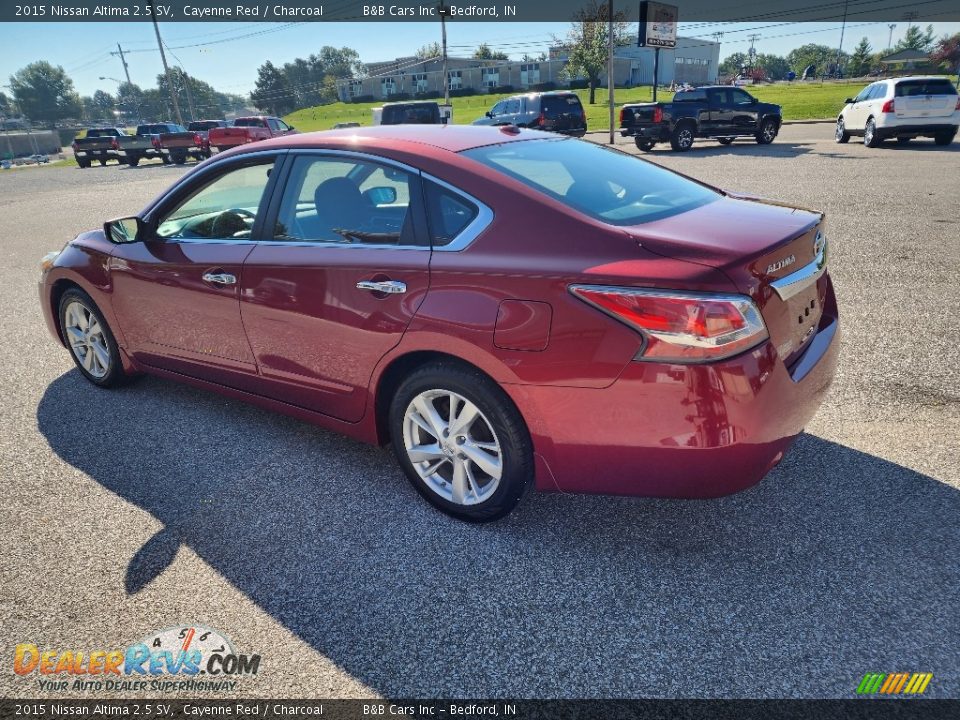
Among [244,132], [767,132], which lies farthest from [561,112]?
[244,132]

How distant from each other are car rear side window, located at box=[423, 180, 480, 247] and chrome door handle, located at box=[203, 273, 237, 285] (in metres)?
1.22

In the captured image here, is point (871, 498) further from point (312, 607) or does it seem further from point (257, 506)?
point (257, 506)

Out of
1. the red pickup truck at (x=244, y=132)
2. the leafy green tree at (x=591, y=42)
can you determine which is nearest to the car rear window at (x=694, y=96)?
the red pickup truck at (x=244, y=132)

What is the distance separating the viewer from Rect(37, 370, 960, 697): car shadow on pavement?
2.10 meters

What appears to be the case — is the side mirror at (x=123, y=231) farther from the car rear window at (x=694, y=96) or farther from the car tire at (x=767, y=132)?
the car tire at (x=767, y=132)

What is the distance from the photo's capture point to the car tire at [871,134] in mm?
16850

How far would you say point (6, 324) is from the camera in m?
6.24

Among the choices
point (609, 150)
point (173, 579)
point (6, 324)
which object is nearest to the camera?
point (173, 579)

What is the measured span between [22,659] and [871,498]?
135 inches

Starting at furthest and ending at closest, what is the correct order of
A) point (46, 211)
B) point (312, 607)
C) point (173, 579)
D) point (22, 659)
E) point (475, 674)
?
point (46, 211), point (173, 579), point (312, 607), point (22, 659), point (475, 674)

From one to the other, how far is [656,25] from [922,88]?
1655 centimetres

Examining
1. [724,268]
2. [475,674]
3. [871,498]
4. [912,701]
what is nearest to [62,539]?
[475,674]

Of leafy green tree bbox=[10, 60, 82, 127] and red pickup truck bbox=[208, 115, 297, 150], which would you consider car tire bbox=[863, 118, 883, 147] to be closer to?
red pickup truck bbox=[208, 115, 297, 150]

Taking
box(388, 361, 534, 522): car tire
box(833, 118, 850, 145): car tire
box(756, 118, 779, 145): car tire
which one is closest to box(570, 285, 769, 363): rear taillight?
box(388, 361, 534, 522): car tire
